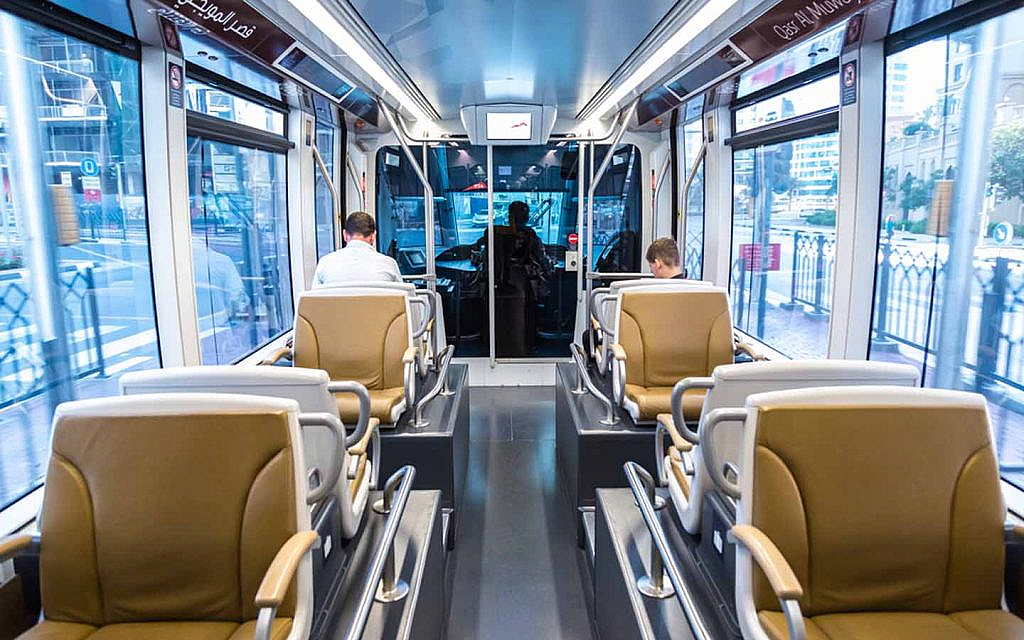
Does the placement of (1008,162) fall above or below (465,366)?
above

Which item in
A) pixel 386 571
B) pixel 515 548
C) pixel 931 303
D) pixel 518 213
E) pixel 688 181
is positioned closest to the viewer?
pixel 386 571

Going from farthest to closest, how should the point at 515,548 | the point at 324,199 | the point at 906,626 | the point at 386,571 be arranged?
the point at 324,199
the point at 515,548
the point at 386,571
the point at 906,626

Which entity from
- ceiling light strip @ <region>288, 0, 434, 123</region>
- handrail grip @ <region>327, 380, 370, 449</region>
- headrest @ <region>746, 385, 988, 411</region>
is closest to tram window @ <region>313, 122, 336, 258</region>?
ceiling light strip @ <region>288, 0, 434, 123</region>

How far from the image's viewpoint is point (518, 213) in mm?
6625

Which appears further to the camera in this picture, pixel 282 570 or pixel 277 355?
pixel 277 355

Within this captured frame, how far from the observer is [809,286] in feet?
14.1

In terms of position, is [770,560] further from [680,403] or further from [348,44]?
[348,44]

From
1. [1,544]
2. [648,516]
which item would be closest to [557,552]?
[648,516]

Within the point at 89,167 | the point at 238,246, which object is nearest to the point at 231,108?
the point at 238,246

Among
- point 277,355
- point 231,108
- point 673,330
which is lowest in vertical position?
point 277,355

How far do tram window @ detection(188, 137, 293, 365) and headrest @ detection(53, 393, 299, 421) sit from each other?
1.86m

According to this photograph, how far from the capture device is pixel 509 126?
220 inches

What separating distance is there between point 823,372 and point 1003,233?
113cm

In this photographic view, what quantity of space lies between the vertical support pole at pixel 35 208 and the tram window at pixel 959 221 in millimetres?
3806
